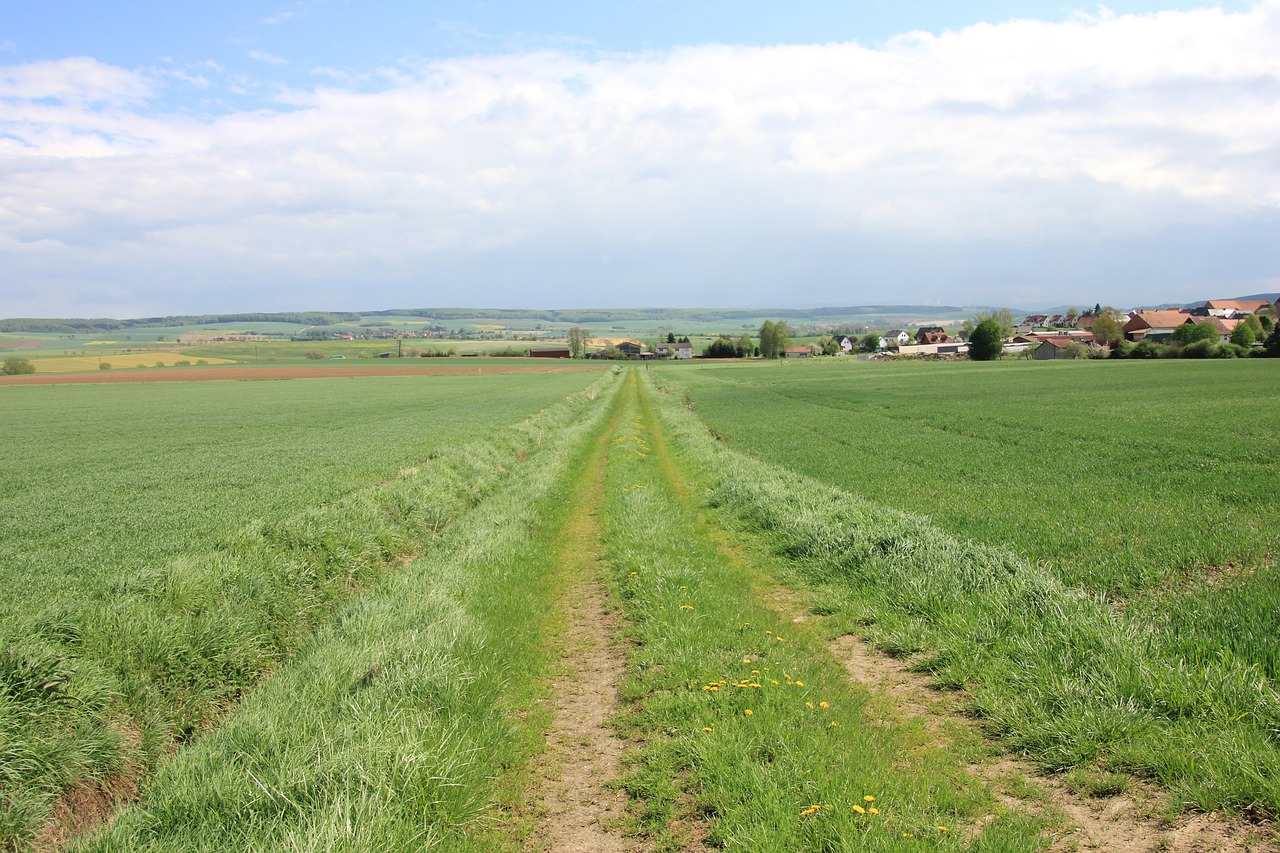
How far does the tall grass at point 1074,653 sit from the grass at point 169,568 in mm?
7082

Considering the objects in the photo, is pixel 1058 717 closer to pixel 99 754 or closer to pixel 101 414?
pixel 99 754

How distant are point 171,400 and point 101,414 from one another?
1326 cm

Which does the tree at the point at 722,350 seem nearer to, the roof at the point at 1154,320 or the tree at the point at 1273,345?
the roof at the point at 1154,320

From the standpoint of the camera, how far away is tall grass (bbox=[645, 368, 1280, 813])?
187 inches

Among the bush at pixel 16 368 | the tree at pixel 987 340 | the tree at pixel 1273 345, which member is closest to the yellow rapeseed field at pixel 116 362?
the bush at pixel 16 368

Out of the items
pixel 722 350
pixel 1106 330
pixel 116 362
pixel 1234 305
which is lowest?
pixel 116 362

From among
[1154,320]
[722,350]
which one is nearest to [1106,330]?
[1154,320]

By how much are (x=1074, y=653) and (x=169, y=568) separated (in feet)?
32.3

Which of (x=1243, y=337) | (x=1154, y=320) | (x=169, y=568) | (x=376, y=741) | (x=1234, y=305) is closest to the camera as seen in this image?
(x=376, y=741)

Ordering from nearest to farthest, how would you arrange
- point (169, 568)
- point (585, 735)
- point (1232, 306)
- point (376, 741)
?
point (376, 741) → point (585, 735) → point (169, 568) → point (1232, 306)

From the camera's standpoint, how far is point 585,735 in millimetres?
5848

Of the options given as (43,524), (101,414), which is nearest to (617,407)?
(101,414)

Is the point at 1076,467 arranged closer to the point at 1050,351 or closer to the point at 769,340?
the point at 1050,351

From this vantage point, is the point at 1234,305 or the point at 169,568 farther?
the point at 1234,305
